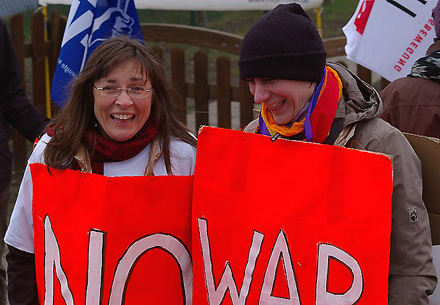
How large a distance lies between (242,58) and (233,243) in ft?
2.14

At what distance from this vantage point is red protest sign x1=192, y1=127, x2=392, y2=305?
2.31 m

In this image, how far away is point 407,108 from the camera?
308 cm

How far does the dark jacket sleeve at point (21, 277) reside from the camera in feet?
9.66

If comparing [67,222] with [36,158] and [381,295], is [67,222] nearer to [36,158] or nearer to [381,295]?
[36,158]

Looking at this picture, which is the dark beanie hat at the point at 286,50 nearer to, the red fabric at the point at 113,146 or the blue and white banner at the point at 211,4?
the red fabric at the point at 113,146

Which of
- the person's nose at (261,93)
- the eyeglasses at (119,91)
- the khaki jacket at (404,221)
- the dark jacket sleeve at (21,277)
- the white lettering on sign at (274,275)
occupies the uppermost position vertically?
the person's nose at (261,93)

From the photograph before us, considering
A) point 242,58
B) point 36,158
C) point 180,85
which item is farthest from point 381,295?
point 180,85

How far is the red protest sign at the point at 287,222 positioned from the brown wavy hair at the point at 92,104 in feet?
0.91

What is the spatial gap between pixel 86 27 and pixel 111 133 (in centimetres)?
190

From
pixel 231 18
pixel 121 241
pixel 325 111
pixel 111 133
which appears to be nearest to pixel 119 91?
pixel 111 133

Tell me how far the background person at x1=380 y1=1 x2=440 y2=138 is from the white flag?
46.6 inches

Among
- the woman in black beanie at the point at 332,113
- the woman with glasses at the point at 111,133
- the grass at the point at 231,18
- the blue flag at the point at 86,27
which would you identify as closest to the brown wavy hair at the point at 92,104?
the woman with glasses at the point at 111,133

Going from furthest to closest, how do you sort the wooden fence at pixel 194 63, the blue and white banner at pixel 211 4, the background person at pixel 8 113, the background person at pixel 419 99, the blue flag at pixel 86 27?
1. the wooden fence at pixel 194 63
2. the blue and white banner at pixel 211 4
3. the blue flag at pixel 86 27
4. the background person at pixel 8 113
5. the background person at pixel 419 99

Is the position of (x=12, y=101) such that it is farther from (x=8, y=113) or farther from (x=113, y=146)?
(x=113, y=146)
